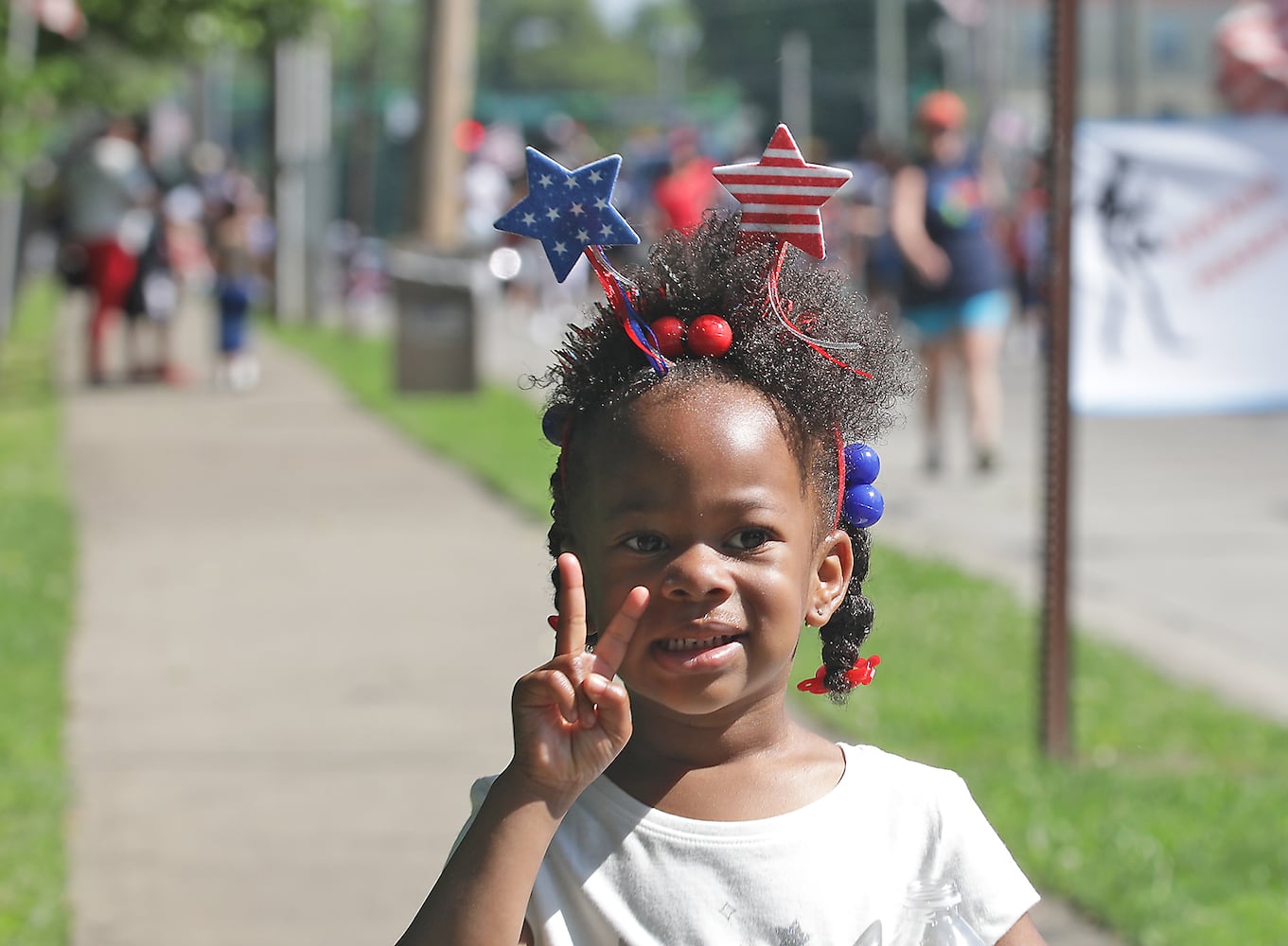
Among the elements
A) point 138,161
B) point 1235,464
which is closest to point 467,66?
point 138,161

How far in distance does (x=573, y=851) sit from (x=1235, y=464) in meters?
9.57

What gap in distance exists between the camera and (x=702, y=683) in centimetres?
185

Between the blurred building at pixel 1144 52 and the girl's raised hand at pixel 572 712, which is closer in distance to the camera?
the girl's raised hand at pixel 572 712

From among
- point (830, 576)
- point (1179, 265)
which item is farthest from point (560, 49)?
point (830, 576)

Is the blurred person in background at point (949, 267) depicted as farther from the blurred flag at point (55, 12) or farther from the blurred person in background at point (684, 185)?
the blurred flag at point (55, 12)

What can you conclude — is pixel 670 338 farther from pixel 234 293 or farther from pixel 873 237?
pixel 873 237

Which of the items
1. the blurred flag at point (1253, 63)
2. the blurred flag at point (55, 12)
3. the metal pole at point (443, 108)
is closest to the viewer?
the blurred flag at point (1253, 63)

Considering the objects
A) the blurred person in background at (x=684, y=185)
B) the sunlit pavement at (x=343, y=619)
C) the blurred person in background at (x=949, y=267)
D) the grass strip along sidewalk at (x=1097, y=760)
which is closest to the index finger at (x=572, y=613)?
the sunlit pavement at (x=343, y=619)

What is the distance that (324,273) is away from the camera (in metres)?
22.9

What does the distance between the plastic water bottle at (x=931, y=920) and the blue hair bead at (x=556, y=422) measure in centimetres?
58

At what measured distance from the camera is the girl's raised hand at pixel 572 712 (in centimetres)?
176

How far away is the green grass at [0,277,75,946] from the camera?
4.07 meters

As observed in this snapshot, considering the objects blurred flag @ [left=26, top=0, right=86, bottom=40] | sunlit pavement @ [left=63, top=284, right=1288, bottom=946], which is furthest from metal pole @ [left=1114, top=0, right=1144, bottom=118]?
blurred flag @ [left=26, top=0, right=86, bottom=40]

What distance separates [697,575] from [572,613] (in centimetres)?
13
